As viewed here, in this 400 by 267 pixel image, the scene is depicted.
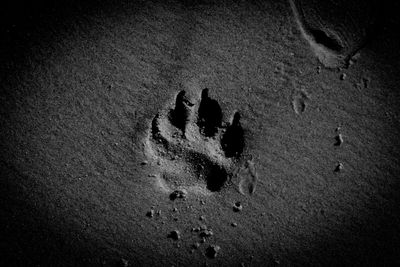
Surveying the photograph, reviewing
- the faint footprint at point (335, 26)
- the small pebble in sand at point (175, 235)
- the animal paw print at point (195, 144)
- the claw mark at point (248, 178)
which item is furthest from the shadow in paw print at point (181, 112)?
the faint footprint at point (335, 26)

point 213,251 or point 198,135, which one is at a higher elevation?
point 198,135

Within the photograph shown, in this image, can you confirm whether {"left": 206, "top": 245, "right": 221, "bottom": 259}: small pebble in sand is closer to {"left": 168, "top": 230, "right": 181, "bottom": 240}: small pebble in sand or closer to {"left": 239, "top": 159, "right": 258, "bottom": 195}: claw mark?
{"left": 168, "top": 230, "right": 181, "bottom": 240}: small pebble in sand

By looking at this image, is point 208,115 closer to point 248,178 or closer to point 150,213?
point 248,178

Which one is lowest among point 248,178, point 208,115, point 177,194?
point 177,194

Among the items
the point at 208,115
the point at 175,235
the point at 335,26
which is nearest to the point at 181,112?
the point at 208,115

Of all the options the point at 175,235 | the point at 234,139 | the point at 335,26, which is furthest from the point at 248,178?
the point at 335,26

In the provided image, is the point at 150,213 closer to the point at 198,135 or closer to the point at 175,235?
the point at 175,235

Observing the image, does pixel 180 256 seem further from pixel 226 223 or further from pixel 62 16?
pixel 62 16

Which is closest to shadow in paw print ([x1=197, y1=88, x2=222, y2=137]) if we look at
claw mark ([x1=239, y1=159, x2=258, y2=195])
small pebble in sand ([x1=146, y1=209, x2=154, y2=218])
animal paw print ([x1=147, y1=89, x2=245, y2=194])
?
animal paw print ([x1=147, y1=89, x2=245, y2=194])
